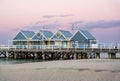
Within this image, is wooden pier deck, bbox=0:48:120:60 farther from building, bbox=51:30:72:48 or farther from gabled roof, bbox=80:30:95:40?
gabled roof, bbox=80:30:95:40

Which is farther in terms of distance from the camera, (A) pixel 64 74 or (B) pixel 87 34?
(B) pixel 87 34

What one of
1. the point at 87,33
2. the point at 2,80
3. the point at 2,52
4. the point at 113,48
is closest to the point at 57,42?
the point at 87,33

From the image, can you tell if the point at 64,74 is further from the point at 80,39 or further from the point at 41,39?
the point at 41,39

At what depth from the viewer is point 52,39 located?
1650 inches

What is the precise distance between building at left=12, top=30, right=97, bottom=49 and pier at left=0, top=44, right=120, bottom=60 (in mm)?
1048

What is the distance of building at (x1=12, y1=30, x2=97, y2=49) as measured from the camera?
3938cm

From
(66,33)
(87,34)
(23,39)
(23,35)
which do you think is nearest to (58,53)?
(87,34)

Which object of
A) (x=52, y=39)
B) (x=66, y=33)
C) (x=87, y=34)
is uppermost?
(x=66, y=33)

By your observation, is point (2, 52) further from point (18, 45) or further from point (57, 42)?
point (57, 42)

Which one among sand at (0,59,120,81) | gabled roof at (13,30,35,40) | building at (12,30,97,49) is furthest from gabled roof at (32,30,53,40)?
sand at (0,59,120,81)

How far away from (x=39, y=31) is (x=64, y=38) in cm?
453

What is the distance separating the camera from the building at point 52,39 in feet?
129

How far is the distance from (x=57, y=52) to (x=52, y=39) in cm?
544

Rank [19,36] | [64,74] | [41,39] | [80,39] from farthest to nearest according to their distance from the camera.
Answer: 1. [19,36]
2. [41,39]
3. [80,39]
4. [64,74]
